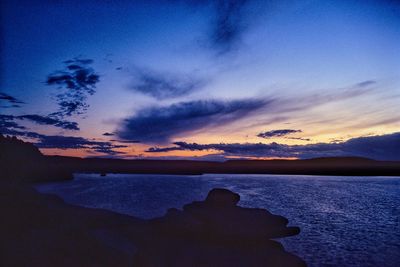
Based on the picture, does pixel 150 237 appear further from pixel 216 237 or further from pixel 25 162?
pixel 25 162

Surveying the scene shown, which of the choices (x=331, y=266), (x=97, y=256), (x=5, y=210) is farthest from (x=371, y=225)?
(x=5, y=210)

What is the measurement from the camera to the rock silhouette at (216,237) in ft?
62.0

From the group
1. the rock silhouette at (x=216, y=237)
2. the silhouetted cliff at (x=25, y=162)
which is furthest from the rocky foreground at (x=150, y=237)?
the silhouetted cliff at (x=25, y=162)

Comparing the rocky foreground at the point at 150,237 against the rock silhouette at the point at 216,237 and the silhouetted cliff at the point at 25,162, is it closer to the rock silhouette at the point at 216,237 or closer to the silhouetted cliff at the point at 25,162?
the rock silhouette at the point at 216,237

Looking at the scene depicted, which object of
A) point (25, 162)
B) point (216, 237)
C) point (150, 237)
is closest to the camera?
point (216, 237)

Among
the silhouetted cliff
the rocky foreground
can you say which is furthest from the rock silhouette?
the silhouetted cliff

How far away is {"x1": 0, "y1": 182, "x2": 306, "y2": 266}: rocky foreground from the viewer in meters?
18.4

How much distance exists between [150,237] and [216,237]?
5.32 meters

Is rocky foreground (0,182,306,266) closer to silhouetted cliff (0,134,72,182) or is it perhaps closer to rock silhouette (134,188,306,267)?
rock silhouette (134,188,306,267)

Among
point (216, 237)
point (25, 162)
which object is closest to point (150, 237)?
point (216, 237)

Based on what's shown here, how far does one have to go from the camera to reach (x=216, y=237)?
22.9 meters

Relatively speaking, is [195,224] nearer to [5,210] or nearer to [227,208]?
[227,208]

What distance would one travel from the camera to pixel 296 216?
125ft

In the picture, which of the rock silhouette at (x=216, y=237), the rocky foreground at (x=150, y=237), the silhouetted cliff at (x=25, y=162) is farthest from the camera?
the silhouetted cliff at (x=25, y=162)
